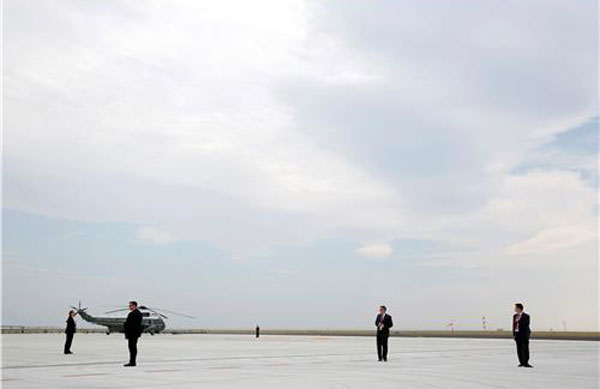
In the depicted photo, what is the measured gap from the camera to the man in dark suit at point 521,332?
65.2ft

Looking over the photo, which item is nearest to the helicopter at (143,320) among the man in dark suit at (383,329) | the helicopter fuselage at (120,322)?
the helicopter fuselage at (120,322)

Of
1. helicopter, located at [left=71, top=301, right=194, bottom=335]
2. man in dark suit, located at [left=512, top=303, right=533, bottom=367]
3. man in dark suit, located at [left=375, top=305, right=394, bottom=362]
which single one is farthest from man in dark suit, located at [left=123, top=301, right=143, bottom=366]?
helicopter, located at [left=71, top=301, right=194, bottom=335]

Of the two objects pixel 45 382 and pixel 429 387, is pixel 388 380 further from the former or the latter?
pixel 45 382

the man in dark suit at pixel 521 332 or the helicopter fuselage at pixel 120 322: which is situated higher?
the helicopter fuselage at pixel 120 322

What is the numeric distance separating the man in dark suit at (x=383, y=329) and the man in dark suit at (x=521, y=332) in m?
4.64

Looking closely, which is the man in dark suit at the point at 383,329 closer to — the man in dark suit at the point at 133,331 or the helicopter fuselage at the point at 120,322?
the man in dark suit at the point at 133,331

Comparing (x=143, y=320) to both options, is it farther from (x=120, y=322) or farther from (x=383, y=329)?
(x=383, y=329)

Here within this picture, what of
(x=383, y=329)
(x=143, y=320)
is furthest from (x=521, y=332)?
(x=143, y=320)

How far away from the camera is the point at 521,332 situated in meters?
20.7

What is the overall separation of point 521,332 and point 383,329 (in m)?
5.15

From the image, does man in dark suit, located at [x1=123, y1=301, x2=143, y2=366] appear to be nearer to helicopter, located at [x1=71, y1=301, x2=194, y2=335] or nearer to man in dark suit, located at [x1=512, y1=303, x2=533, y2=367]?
man in dark suit, located at [x1=512, y1=303, x2=533, y2=367]

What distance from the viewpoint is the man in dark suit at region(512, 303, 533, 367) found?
782 inches

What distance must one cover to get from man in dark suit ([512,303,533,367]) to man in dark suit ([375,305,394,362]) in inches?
183

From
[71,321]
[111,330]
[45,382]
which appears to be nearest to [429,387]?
[45,382]
